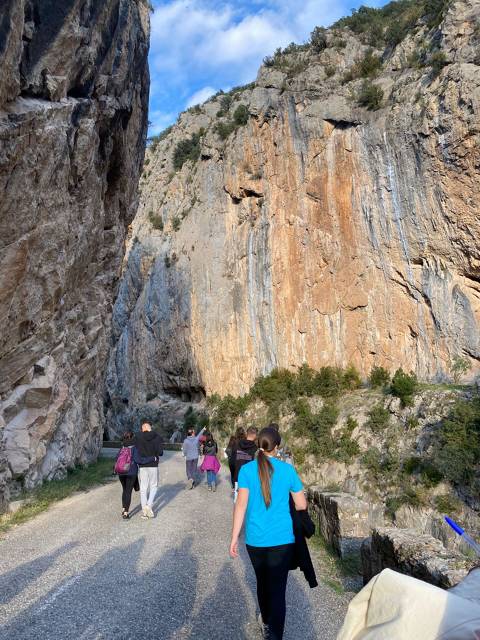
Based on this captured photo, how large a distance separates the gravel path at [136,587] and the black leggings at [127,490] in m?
0.34

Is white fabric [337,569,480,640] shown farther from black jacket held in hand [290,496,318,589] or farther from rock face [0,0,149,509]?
rock face [0,0,149,509]

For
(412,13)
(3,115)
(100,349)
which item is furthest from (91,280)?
(412,13)

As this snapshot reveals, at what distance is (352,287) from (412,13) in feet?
64.4

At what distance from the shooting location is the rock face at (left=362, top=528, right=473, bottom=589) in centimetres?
395

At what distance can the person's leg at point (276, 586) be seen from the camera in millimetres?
3572

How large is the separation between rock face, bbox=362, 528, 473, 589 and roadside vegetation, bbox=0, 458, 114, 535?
20.3 feet

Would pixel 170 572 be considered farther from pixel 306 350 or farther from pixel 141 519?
pixel 306 350

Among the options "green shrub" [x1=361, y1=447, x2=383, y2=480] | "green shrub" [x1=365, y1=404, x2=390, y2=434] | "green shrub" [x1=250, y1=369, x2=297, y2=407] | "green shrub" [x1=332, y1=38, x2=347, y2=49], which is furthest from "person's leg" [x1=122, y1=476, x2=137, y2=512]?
"green shrub" [x1=332, y1=38, x2=347, y2=49]

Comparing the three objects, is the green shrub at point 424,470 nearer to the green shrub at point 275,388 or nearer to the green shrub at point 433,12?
the green shrub at point 275,388

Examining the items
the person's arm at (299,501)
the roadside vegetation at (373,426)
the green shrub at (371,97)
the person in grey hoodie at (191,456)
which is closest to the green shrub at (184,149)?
the green shrub at (371,97)

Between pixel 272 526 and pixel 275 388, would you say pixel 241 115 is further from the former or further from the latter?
pixel 272 526

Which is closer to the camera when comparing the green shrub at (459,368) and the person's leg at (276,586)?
the person's leg at (276,586)

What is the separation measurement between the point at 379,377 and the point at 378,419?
4729mm

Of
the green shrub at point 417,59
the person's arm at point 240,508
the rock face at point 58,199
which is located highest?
the green shrub at point 417,59
